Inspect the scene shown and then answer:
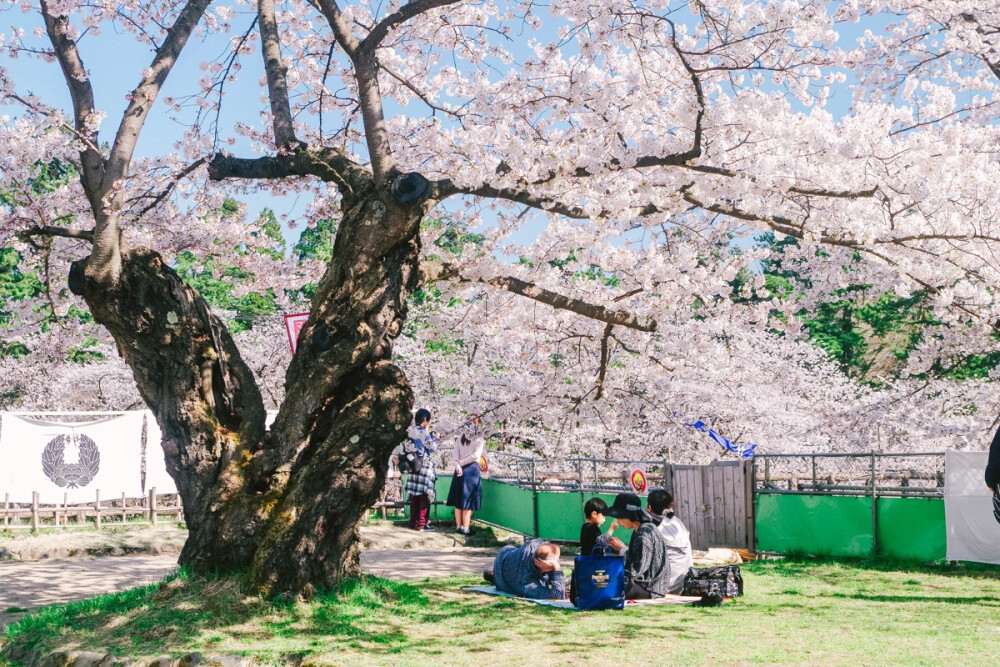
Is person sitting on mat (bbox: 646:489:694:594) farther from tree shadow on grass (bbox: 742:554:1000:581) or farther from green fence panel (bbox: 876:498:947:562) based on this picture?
green fence panel (bbox: 876:498:947:562)

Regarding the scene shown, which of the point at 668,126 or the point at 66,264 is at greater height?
the point at 668,126

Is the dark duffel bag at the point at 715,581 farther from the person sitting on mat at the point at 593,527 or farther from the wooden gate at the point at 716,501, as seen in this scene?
the wooden gate at the point at 716,501

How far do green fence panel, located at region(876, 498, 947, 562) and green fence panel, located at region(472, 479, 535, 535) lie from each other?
5840 millimetres

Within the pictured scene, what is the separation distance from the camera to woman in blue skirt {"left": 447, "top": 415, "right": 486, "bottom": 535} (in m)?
14.7

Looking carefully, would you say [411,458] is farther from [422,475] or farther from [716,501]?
[716,501]

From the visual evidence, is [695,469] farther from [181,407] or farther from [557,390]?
[181,407]

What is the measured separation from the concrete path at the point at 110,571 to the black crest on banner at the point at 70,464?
130 inches

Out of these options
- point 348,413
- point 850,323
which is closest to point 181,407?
point 348,413

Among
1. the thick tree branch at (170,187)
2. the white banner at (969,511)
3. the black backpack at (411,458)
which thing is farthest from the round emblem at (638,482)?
the thick tree branch at (170,187)

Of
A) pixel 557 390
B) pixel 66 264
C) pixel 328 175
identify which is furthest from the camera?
pixel 557 390

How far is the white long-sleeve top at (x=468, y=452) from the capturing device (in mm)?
14649

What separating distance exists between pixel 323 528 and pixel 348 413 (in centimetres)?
96

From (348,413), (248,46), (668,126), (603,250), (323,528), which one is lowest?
(323,528)

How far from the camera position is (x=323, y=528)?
25.2ft
